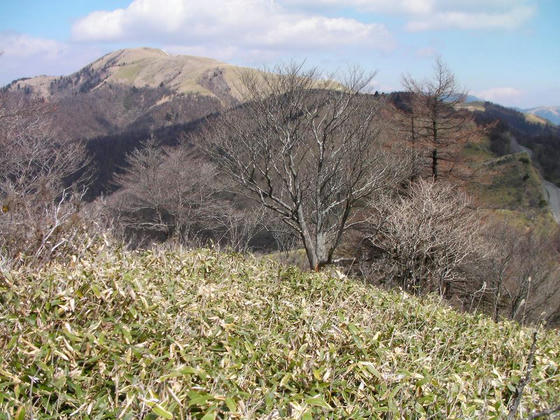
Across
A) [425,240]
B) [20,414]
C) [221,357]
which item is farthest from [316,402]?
[425,240]

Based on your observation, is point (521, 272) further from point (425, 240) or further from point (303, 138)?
point (303, 138)

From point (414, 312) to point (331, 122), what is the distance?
9.28m

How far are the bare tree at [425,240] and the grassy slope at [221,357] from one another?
32.4ft

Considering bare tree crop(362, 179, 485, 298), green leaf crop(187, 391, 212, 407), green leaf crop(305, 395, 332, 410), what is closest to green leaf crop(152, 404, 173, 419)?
green leaf crop(187, 391, 212, 407)

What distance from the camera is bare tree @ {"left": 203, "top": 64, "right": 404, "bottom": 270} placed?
40.1ft

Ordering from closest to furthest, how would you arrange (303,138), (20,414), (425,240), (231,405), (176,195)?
(20,414) < (231,405) < (303,138) < (425,240) < (176,195)

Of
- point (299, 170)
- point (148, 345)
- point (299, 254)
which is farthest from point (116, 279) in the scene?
point (299, 254)

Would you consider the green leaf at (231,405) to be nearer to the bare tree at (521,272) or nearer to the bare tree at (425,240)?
the bare tree at (425,240)

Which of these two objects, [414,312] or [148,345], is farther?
[414,312]

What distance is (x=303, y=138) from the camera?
12.8m

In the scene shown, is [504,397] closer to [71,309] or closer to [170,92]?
[71,309]

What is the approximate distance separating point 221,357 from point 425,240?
12.6m

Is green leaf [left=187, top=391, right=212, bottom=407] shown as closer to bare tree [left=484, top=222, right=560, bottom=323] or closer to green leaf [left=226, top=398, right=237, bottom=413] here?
green leaf [left=226, top=398, right=237, bottom=413]

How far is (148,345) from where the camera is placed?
102 inches
